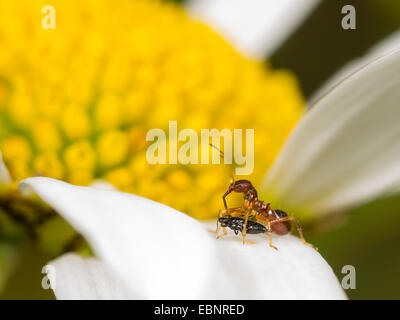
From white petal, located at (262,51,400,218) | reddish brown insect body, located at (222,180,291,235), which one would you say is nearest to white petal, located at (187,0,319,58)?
white petal, located at (262,51,400,218)

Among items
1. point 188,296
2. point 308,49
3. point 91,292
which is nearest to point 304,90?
point 308,49

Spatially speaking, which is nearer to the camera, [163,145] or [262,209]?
[262,209]

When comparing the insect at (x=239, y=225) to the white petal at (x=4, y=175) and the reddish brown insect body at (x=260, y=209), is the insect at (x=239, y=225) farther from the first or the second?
the white petal at (x=4, y=175)

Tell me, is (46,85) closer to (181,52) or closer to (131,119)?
(131,119)

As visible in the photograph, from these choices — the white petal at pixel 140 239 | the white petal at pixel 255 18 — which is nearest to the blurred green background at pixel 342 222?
the white petal at pixel 255 18

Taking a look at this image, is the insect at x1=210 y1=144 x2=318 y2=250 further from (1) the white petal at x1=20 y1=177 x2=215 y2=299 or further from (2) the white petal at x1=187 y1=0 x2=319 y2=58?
(2) the white petal at x1=187 y1=0 x2=319 y2=58

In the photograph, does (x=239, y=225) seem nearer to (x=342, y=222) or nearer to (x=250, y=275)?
(x=250, y=275)
